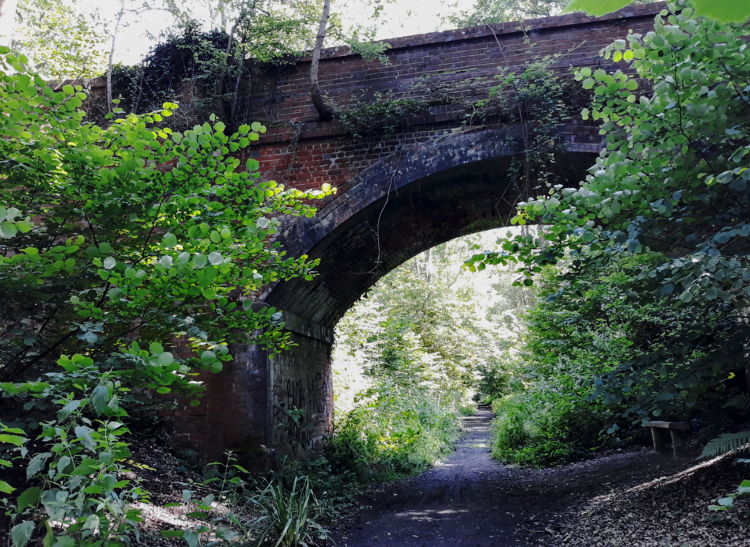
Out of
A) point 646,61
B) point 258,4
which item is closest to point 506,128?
point 646,61

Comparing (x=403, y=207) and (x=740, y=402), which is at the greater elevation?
(x=403, y=207)

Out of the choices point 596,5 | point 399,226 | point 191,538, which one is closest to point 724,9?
point 596,5

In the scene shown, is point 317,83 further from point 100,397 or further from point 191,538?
point 191,538

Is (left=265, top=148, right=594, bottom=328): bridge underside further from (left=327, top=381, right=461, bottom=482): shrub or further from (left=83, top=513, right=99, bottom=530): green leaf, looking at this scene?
(left=83, top=513, right=99, bottom=530): green leaf

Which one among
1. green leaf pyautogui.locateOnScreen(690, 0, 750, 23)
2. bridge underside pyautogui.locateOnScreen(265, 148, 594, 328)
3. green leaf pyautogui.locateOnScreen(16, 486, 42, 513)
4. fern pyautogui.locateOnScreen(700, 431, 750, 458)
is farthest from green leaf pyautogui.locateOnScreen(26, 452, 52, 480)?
bridge underside pyautogui.locateOnScreen(265, 148, 594, 328)

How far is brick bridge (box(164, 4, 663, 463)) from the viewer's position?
700cm

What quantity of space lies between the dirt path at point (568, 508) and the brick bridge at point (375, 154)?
2.14 meters

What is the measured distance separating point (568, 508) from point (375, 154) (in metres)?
5.05

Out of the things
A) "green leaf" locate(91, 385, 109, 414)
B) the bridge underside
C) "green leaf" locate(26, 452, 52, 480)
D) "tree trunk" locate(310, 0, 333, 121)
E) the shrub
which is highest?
"tree trunk" locate(310, 0, 333, 121)

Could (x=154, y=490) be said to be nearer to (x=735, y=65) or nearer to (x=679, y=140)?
(x=679, y=140)

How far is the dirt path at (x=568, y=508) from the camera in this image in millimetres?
4422

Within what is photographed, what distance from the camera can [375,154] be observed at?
737cm

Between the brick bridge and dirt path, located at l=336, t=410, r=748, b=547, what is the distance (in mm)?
2141

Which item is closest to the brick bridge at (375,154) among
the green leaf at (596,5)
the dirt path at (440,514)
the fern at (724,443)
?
the dirt path at (440,514)
